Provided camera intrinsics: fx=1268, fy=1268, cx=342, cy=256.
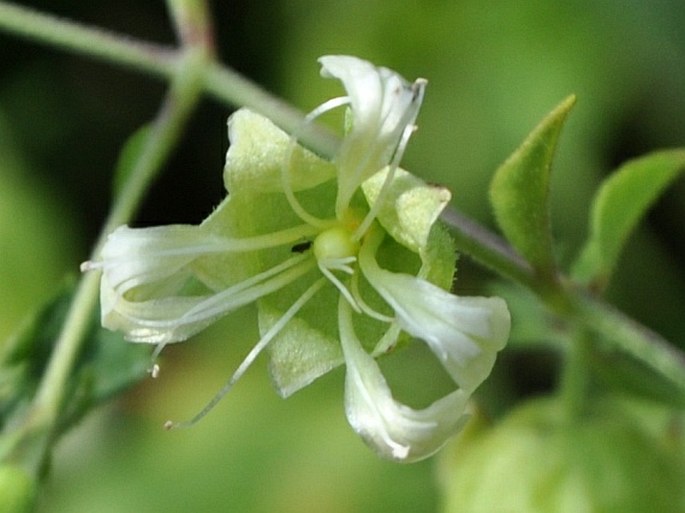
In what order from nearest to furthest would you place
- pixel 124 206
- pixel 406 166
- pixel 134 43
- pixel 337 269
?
1. pixel 337 269
2. pixel 124 206
3. pixel 134 43
4. pixel 406 166

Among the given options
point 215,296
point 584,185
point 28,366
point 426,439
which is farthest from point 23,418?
point 584,185

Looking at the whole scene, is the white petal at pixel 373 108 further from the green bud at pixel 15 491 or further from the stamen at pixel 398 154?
the green bud at pixel 15 491

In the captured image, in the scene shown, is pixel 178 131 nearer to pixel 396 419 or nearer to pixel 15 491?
pixel 15 491

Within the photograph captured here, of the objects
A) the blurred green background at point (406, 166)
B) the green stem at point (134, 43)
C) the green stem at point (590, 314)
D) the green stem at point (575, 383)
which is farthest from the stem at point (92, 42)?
the blurred green background at point (406, 166)

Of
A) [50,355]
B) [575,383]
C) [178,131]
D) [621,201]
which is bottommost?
[50,355]

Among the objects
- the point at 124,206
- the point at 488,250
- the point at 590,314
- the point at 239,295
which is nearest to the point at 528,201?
Result: the point at 488,250
